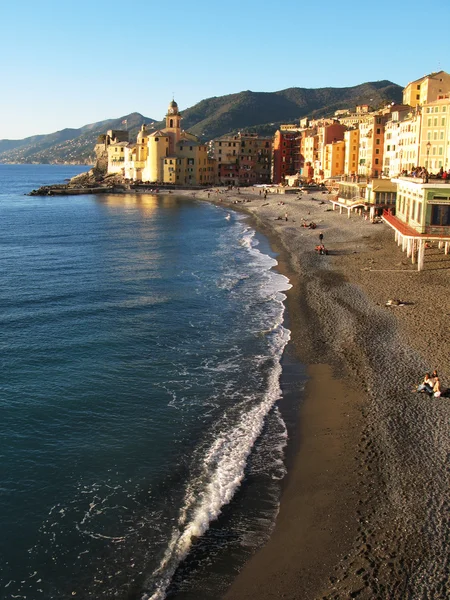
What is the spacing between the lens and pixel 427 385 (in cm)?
2245

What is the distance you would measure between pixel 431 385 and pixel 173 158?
135 meters

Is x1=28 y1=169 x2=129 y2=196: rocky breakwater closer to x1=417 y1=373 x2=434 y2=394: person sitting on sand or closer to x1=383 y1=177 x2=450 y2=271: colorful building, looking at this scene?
x1=383 y1=177 x2=450 y2=271: colorful building

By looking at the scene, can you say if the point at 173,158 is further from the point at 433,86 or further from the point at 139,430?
the point at 139,430

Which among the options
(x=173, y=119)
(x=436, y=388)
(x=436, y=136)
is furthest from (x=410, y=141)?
(x=173, y=119)

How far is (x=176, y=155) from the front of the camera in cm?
15238

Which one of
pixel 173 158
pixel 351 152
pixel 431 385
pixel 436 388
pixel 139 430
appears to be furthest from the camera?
pixel 173 158

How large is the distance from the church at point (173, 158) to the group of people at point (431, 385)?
133160 mm

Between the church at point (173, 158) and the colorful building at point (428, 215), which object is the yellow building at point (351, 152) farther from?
the colorful building at point (428, 215)

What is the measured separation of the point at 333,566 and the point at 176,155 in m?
145

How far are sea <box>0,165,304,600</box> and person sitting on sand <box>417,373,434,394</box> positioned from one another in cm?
457

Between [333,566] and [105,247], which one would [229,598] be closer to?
[333,566]

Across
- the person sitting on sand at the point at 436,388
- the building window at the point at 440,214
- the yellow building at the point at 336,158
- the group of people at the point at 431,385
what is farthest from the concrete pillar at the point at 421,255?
the yellow building at the point at 336,158

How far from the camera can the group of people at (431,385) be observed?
22.1 m

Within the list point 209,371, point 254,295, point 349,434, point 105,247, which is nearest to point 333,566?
point 349,434
